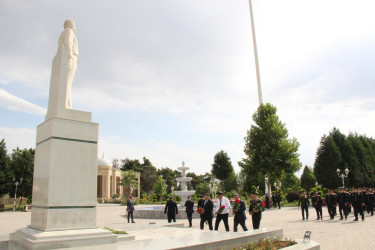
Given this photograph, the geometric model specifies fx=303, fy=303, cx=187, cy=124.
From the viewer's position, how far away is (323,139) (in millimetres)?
49562

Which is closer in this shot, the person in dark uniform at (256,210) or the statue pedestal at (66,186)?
the statue pedestal at (66,186)

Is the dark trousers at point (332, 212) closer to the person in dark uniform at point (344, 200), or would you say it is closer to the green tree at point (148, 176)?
the person in dark uniform at point (344, 200)

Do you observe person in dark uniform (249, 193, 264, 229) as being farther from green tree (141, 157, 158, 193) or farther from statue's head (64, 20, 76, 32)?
green tree (141, 157, 158, 193)

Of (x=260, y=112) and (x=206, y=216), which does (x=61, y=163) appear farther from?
(x=260, y=112)

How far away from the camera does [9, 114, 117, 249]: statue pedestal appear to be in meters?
5.71

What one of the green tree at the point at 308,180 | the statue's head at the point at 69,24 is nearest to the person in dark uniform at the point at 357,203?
the statue's head at the point at 69,24

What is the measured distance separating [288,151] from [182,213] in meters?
16.3

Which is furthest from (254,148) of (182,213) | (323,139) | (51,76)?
(51,76)

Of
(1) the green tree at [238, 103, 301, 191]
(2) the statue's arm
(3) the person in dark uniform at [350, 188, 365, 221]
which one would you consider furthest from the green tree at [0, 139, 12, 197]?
(3) the person in dark uniform at [350, 188, 365, 221]

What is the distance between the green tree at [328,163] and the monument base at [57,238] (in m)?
46.9

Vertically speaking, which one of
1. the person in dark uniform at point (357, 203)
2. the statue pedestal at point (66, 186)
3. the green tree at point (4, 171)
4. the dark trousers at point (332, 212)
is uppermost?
the green tree at point (4, 171)

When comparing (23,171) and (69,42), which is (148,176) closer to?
(23,171)

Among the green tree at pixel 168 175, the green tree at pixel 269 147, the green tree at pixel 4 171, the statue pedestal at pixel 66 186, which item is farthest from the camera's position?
the green tree at pixel 168 175

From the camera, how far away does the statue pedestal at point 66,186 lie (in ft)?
18.7
